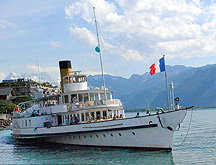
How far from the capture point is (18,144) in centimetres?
3438

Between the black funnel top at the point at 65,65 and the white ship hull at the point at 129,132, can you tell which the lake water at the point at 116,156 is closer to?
the white ship hull at the point at 129,132

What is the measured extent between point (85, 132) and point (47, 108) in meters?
7.41

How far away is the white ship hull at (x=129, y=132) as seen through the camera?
22.5 metres

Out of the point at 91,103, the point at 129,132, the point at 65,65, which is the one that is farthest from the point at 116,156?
the point at 65,65

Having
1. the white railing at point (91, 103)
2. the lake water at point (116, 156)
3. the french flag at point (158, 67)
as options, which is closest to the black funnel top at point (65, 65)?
the white railing at point (91, 103)

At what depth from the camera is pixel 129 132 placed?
2344 centimetres

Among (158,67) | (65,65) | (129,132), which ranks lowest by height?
(129,132)

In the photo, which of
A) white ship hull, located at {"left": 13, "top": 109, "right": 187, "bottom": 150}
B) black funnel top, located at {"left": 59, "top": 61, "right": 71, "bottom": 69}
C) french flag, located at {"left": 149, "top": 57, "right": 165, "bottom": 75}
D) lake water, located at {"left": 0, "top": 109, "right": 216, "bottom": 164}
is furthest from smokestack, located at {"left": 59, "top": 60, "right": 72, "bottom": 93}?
french flag, located at {"left": 149, "top": 57, "right": 165, "bottom": 75}

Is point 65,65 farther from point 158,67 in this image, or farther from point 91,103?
point 158,67

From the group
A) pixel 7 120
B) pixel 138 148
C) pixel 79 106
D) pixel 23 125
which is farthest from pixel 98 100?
pixel 7 120

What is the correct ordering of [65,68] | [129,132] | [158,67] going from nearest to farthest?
[129,132] < [158,67] < [65,68]

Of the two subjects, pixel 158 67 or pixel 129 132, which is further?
Answer: pixel 158 67

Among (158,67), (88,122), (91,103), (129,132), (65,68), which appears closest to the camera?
(129,132)

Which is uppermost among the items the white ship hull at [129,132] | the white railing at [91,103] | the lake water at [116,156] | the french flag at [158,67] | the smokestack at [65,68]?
the smokestack at [65,68]
